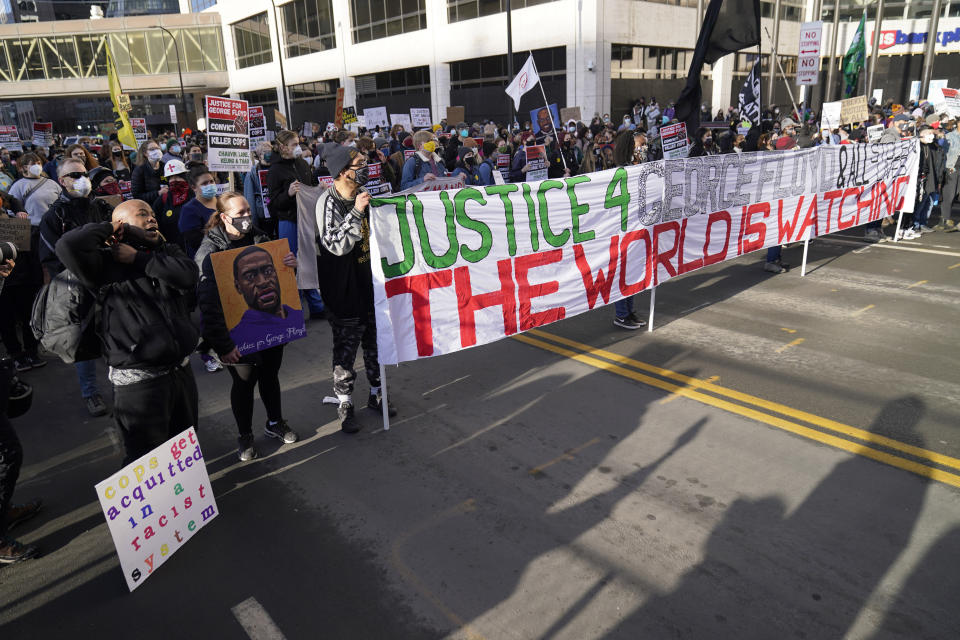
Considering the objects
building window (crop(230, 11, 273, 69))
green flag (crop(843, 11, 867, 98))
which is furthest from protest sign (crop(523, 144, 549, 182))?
building window (crop(230, 11, 273, 69))

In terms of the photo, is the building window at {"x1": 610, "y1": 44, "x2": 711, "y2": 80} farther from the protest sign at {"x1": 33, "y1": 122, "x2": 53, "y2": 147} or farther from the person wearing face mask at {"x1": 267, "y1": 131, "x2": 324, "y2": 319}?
the person wearing face mask at {"x1": 267, "y1": 131, "x2": 324, "y2": 319}

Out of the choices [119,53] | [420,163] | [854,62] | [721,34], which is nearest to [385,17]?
[854,62]

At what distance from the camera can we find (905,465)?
4.19 meters

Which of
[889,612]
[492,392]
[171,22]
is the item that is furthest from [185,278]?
[171,22]

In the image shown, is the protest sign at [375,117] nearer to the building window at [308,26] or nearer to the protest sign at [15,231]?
the protest sign at [15,231]

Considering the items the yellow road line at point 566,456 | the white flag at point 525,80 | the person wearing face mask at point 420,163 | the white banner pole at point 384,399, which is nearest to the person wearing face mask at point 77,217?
the white banner pole at point 384,399

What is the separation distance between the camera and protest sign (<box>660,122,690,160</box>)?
773 centimetres

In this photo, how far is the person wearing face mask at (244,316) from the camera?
162 inches

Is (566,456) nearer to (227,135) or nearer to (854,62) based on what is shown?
(227,135)

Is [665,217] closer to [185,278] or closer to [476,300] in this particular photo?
[476,300]

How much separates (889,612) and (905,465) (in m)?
1.58

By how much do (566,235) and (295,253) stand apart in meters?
3.46

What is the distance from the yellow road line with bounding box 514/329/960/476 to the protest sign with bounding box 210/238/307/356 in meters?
3.19

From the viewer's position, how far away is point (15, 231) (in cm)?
589
